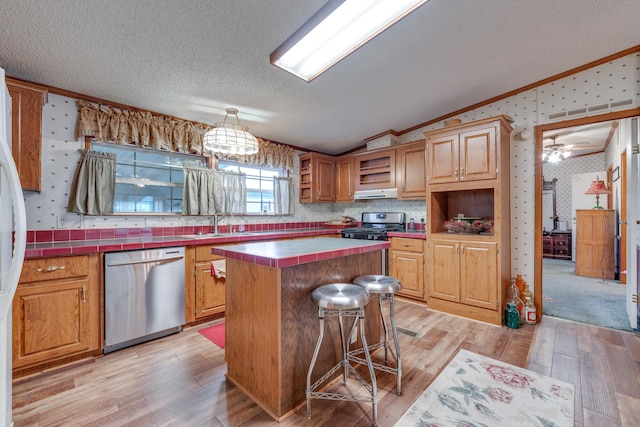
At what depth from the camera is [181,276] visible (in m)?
2.72

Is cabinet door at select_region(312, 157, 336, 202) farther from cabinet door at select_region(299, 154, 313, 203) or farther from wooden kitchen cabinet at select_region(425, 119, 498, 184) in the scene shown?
wooden kitchen cabinet at select_region(425, 119, 498, 184)

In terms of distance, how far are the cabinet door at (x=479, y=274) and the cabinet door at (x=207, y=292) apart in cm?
277

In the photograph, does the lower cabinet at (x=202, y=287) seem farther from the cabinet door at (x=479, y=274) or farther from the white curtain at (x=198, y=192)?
the cabinet door at (x=479, y=274)

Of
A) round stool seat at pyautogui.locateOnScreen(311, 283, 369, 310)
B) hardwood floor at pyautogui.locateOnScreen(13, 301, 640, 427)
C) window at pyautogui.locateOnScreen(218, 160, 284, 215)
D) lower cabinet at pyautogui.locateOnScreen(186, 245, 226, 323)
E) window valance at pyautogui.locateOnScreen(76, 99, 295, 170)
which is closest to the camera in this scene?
round stool seat at pyautogui.locateOnScreen(311, 283, 369, 310)

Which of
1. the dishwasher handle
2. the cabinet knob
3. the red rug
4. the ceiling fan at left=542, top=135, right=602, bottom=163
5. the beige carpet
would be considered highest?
the ceiling fan at left=542, top=135, right=602, bottom=163

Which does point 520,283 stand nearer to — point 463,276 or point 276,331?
point 463,276

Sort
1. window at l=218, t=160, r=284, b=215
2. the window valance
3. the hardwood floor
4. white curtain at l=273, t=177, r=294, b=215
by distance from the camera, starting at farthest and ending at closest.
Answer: white curtain at l=273, t=177, r=294, b=215
window at l=218, t=160, r=284, b=215
the window valance
the hardwood floor

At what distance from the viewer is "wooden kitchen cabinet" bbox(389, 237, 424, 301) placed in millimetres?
3590

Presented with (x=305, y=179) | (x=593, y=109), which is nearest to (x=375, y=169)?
(x=305, y=179)

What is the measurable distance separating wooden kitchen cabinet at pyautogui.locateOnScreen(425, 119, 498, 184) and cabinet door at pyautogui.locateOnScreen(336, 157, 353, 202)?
1.57 metres

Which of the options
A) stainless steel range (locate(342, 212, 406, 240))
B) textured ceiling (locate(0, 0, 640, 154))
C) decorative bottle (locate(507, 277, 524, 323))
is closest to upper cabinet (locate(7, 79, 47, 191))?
textured ceiling (locate(0, 0, 640, 154))

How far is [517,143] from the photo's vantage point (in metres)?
3.32

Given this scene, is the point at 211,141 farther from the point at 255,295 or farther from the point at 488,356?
the point at 488,356

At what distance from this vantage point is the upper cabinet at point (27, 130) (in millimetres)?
2121
